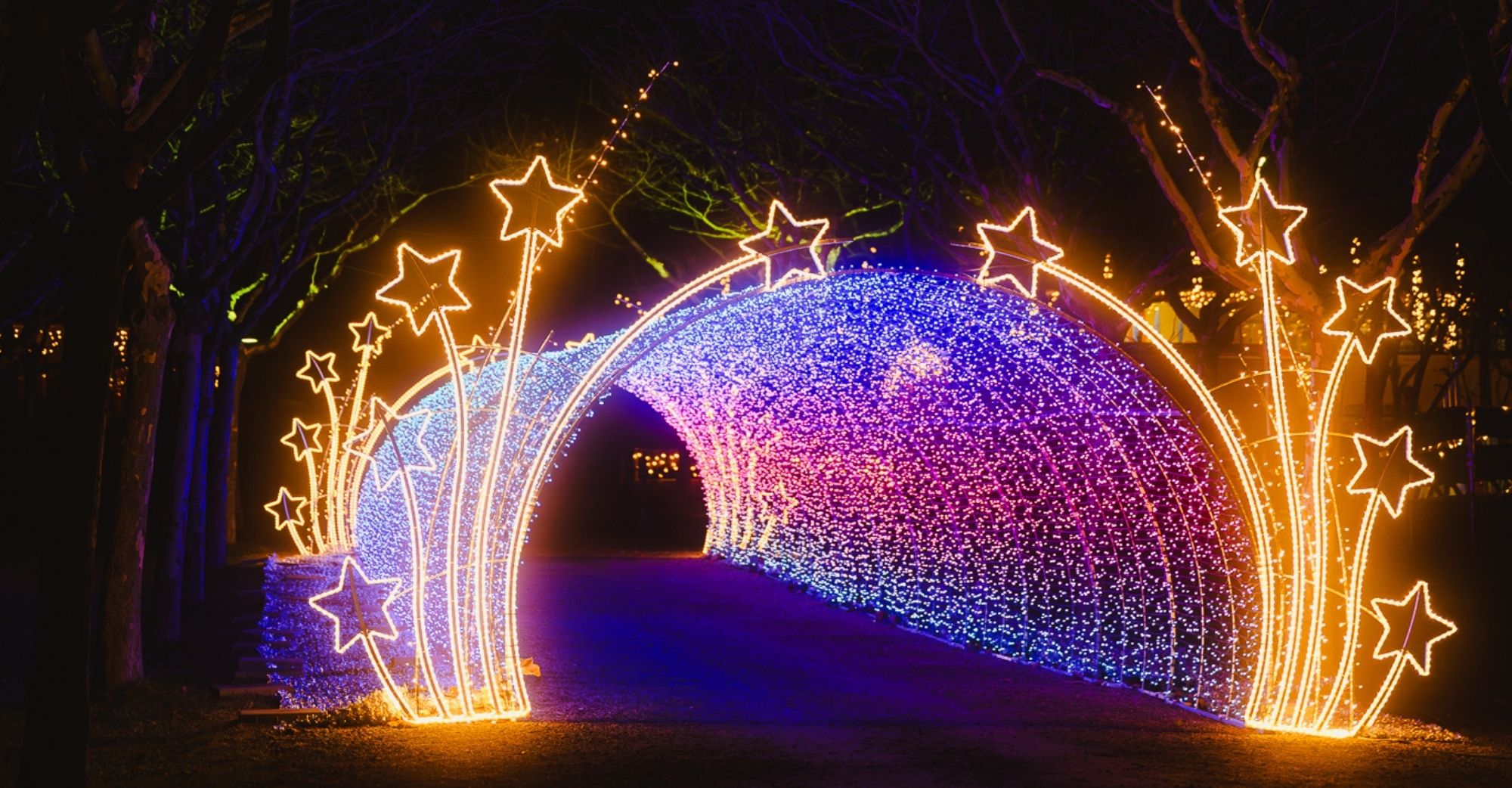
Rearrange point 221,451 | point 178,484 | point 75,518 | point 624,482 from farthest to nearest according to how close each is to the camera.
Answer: point 624,482, point 221,451, point 178,484, point 75,518

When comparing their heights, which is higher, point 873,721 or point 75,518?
point 75,518

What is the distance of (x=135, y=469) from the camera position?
8930mm

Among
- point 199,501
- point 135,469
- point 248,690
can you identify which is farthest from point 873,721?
point 199,501

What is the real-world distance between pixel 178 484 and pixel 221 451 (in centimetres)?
588

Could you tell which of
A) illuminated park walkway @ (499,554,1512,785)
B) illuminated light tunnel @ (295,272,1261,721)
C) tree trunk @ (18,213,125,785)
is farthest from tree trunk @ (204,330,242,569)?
tree trunk @ (18,213,125,785)

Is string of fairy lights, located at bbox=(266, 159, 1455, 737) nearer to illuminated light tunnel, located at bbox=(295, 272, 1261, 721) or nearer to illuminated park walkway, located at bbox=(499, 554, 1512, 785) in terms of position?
illuminated light tunnel, located at bbox=(295, 272, 1261, 721)

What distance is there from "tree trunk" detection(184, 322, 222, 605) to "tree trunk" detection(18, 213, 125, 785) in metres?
8.39

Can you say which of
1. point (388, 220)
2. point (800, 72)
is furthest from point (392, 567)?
point (800, 72)

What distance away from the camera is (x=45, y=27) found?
206 inches

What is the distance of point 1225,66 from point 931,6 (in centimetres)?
302

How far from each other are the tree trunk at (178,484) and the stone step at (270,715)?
11.1 ft

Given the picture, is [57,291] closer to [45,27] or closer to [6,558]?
[6,558]

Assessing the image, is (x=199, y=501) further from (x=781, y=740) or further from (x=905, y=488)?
(x=781, y=740)

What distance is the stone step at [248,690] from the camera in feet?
29.6
